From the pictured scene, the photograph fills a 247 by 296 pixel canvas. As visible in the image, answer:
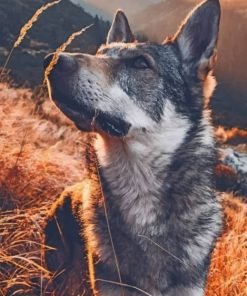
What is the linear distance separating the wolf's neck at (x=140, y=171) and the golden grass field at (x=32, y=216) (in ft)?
1.97

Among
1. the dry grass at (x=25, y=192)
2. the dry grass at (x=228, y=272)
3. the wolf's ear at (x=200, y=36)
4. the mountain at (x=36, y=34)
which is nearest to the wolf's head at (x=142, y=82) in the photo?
the wolf's ear at (x=200, y=36)

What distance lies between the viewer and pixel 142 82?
4535 mm

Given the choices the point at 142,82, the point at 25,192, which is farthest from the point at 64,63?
the point at 25,192

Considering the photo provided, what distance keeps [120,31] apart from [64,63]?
6.18 ft

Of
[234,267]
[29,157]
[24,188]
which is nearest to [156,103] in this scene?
[234,267]

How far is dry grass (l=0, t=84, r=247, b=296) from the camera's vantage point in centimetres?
454

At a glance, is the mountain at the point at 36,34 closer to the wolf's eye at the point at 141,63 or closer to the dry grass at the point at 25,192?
the dry grass at the point at 25,192

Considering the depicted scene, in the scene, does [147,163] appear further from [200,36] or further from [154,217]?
[200,36]

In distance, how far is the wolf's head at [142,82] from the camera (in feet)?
12.9

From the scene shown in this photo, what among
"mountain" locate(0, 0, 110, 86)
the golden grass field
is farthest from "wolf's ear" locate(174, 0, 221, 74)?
"mountain" locate(0, 0, 110, 86)

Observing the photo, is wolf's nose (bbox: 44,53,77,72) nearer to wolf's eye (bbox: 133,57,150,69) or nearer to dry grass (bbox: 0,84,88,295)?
wolf's eye (bbox: 133,57,150,69)

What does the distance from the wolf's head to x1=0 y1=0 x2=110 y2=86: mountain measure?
86.3 ft

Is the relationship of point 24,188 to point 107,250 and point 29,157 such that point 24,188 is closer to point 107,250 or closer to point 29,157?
point 29,157

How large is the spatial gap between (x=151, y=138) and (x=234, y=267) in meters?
1.60
